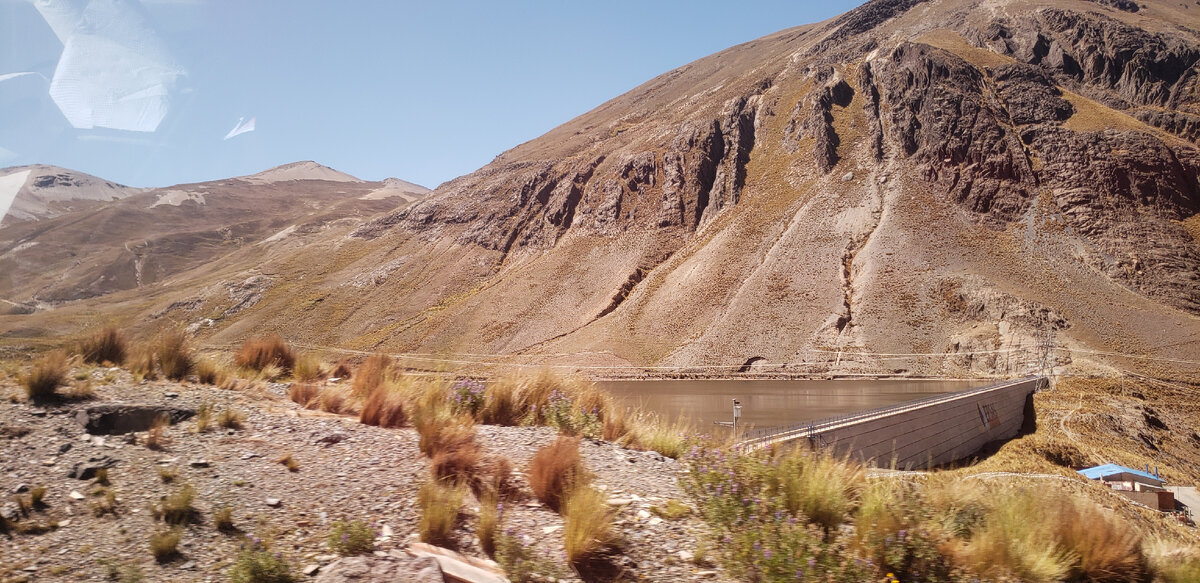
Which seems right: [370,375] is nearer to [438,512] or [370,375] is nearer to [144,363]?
[144,363]

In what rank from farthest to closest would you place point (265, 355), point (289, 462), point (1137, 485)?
point (1137, 485) → point (265, 355) → point (289, 462)

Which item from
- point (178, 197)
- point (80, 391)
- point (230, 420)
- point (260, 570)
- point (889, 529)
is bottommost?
point (889, 529)

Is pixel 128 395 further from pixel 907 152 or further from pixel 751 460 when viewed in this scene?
pixel 907 152

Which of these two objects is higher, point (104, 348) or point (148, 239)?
point (148, 239)

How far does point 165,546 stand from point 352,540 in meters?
1.06

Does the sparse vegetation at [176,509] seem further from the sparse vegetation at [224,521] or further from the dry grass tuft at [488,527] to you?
the dry grass tuft at [488,527]

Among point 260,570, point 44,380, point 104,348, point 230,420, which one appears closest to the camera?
point 260,570

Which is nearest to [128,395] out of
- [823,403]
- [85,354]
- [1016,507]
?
[85,354]

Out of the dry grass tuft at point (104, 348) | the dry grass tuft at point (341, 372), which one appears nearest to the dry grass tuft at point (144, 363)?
the dry grass tuft at point (104, 348)

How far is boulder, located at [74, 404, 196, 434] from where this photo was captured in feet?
18.3

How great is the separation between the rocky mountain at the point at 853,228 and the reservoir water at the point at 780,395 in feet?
8.56

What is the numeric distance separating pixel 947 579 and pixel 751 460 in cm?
168

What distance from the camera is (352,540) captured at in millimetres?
3670

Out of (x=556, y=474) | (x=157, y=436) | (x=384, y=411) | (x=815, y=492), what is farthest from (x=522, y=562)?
(x=157, y=436)
